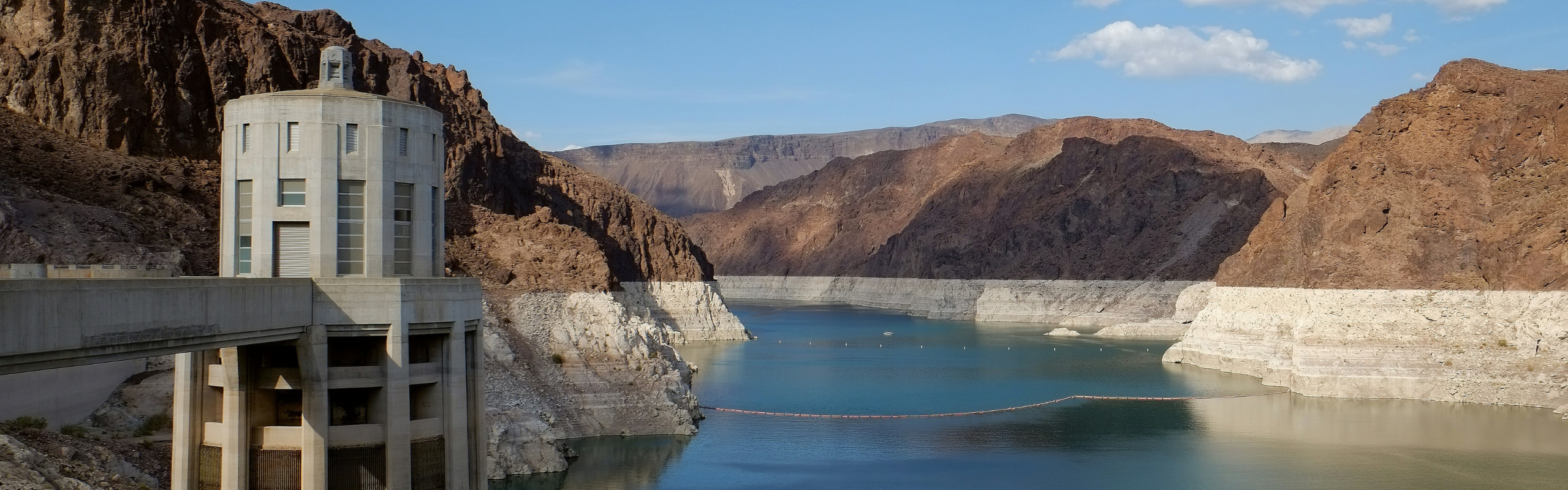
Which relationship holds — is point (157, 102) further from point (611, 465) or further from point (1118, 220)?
point (1118, 220)

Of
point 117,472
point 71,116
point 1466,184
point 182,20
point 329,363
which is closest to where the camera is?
point 329,363

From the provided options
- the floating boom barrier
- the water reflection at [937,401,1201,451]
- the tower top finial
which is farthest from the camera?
the floating boom barrier

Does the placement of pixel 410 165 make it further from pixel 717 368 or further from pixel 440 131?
pixel 717 368

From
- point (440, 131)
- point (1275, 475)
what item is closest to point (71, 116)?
point (440, 131)

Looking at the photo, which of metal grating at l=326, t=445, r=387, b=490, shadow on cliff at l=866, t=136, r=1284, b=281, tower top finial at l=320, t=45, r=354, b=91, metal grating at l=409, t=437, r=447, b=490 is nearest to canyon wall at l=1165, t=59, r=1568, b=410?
metal grating at l=409, t=437, r=447, b=490

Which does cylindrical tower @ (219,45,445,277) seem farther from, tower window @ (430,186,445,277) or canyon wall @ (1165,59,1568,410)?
canyon wall @ (1165,59,1568,410)
